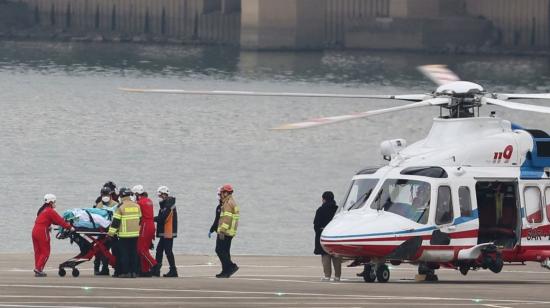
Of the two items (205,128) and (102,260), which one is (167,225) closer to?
(102,260)

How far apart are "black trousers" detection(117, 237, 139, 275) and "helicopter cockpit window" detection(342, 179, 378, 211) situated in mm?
3058

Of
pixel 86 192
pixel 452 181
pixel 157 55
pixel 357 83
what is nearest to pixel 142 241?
pixel 452 181

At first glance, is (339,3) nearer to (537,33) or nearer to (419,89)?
(537,33)

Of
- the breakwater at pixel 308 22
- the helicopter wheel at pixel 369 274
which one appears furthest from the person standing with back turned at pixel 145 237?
the breakwater at pixel 308 22

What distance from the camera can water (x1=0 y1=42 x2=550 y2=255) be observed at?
48406 mm

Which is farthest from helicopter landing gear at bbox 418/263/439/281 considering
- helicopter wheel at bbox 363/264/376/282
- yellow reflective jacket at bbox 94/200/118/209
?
yellow reflective jacket at bbox 94/200/118/209

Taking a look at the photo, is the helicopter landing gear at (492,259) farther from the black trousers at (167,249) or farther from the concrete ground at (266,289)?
the black trousers at (167,249)

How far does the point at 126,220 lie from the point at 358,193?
331cm

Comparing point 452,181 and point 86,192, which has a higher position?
point 452,181

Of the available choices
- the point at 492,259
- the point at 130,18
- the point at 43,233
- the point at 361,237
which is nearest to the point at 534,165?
the point at 492,259

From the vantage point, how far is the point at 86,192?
5072cm

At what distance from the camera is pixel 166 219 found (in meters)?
23.4

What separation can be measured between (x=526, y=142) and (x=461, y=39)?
103 meters

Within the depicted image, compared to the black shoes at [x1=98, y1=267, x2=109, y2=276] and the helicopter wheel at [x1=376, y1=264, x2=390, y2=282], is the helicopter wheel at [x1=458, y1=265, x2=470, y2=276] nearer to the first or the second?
the helicopter wheel at [x1=376, y1=264, x2=390, y2=282]
